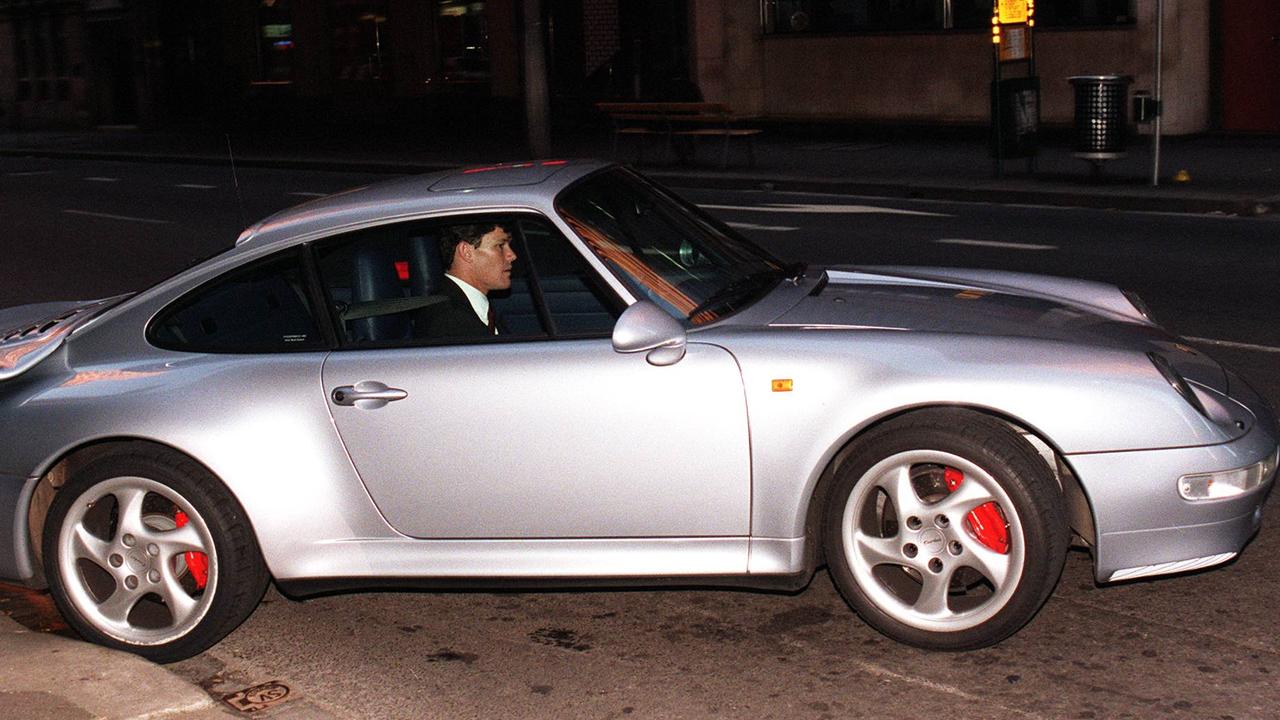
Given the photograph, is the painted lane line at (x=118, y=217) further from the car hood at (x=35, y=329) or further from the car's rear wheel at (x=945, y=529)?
the car's rear wheel at (x=945, y=529)

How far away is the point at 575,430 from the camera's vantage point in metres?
4.79

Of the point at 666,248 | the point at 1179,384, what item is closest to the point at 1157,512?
the point at 1179,384

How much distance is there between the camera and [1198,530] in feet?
14.9

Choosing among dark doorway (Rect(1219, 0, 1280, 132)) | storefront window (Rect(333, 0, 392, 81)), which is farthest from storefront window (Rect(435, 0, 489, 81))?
dark doorway (Rect(1219, 0, 1280, 132))

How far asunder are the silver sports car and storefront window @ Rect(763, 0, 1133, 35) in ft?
59.4

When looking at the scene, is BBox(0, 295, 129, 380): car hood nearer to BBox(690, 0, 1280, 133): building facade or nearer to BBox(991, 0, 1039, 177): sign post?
BBox(991, 0, 1039, 177): sign post

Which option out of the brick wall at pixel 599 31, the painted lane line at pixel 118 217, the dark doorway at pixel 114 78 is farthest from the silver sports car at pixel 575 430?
the dark doorway at pixel 114 78

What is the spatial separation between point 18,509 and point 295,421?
3.18ft

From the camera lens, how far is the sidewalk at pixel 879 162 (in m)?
16.7

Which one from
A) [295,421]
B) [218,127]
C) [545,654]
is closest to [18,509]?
[295,421]

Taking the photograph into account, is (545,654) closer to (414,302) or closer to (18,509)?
(414,302)

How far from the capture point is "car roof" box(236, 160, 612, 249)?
5129mm

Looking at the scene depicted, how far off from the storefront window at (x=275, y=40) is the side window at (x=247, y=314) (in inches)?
1440

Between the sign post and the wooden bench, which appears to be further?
the wooden bench
